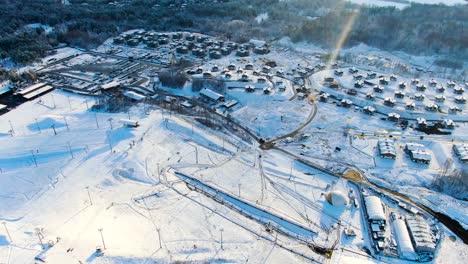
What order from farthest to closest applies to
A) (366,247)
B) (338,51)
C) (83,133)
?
(338,51)
(83,133)
(366,247)

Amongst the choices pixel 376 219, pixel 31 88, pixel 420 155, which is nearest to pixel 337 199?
pixel 376 219

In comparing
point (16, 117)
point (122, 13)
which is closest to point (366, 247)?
point (16, 117)

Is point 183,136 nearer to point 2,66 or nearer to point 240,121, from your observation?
point 240,121

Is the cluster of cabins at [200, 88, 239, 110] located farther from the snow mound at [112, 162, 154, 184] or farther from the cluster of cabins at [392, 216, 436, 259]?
the cluster of cabins at [392, 216, 436, 259]

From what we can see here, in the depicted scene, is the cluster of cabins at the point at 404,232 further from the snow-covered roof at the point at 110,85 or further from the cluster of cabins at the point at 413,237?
the snow-covered roof at the point at 110,85

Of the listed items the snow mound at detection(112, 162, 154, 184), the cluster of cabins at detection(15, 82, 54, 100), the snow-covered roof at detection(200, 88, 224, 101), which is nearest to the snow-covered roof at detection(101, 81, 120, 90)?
the cluster of cabins at detection(15, 82, 54, 100)
